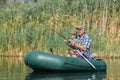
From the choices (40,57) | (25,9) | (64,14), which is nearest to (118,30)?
(64,14)

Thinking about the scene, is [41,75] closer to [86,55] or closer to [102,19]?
[86,55]

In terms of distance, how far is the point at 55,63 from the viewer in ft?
53.3

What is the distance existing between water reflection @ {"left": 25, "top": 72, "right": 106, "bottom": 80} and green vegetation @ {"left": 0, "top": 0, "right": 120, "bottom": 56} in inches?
173

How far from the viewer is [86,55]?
16.8 m

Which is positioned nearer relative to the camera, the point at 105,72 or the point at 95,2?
the point at 105,72

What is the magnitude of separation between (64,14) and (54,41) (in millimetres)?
1568

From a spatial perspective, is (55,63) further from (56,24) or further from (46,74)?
(56,24)

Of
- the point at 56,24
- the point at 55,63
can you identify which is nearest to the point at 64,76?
the point at 55,63

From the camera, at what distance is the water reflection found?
15.1 m

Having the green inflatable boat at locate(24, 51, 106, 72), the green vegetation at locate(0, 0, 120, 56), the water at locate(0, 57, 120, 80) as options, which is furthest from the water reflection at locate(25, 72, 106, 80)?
the green vegetation at locate(0, 0, 120, 56)

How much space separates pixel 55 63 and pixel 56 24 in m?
5.71

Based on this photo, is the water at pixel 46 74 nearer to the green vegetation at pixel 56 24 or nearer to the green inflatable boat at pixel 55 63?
the green inflatable boat at pixel 55 63

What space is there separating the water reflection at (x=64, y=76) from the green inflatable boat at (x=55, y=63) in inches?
6.7

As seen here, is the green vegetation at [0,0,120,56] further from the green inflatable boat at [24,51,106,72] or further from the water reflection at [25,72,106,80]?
the water reflection at [25,72,106,80]
